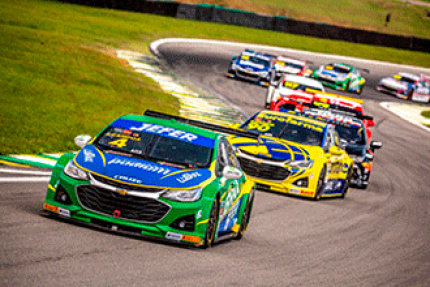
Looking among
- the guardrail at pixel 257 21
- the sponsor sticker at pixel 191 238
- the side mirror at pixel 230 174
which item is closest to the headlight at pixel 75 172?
the sponsor sticker at pixel 191 238

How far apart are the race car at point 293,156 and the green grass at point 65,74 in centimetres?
331

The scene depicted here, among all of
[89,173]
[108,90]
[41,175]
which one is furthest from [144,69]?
[89,173]

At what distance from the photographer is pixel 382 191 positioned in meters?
18.7

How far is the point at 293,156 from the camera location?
47.8 ft

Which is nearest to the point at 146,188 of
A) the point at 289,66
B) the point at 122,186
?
the point at 122,186

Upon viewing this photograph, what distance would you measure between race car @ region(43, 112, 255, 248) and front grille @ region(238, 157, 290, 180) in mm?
5202

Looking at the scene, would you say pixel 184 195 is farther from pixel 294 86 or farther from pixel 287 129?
pixel 294 86

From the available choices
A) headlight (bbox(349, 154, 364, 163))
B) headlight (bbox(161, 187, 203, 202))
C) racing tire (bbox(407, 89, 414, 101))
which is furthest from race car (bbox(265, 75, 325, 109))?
headlight (bbox(161, 187, 203, 202))

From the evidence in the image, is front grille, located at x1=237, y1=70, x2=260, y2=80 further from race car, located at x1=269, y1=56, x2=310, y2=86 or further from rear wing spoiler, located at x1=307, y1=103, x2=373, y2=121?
rear wing spoiler, located at x1=307, y1=103, x2=373, y2=121

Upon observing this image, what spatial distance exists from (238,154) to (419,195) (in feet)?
20.9

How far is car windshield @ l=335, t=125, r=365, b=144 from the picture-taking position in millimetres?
19141

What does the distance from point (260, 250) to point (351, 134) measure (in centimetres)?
1044

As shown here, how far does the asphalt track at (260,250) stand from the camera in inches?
265

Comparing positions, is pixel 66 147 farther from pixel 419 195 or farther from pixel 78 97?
pixel 419 195
